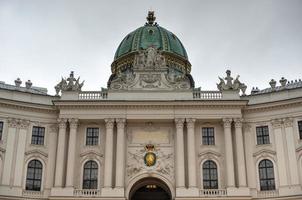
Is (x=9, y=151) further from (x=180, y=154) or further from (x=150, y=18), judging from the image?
(x=150, y=18)

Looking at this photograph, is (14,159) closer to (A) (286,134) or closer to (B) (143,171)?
(B) (143,171)

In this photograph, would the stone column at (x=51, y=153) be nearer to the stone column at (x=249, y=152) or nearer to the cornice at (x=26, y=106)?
the cornice at (x=26, y=106)

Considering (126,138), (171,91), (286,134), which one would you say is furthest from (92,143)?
(286,134)

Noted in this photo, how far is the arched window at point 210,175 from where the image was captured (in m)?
35.3

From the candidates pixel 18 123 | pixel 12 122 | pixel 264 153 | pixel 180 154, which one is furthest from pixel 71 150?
pixel 264 153

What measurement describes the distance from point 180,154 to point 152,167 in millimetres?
2486

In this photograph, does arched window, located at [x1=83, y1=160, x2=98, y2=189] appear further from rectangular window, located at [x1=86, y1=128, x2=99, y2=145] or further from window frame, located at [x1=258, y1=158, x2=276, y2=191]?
window frame, located at [x1=258, y1=158, x2=276, y2=191]

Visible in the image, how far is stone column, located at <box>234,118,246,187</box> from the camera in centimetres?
3456

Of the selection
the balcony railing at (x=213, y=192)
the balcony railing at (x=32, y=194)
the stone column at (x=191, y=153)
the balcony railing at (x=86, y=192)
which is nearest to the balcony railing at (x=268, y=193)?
the balcony railing at (x=213, y=192)

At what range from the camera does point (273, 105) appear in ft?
121

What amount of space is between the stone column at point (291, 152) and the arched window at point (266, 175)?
1476 millimetres

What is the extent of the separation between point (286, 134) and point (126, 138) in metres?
12.8

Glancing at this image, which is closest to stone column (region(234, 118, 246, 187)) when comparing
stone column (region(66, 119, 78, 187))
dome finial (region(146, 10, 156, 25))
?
stone column (region(66, 119, 78, 187))

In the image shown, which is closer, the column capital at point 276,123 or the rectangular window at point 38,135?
the column capital at point 276,123
